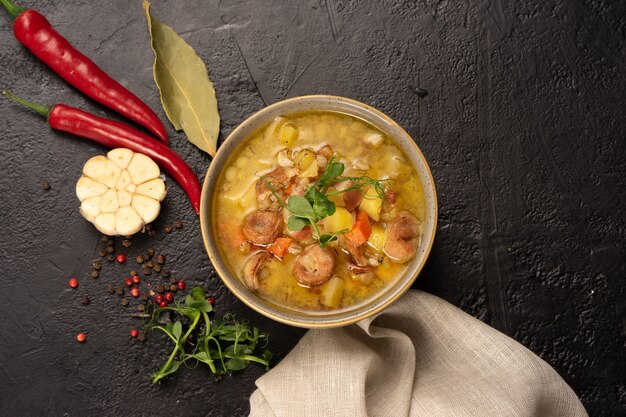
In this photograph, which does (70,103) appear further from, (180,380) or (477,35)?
(477,35)

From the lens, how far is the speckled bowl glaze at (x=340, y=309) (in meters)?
2.85

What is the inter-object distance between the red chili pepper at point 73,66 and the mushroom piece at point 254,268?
0.96 meters

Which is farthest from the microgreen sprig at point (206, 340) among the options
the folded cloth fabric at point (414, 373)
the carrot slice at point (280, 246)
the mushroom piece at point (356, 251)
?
the mushroom piece at point (356, 251)

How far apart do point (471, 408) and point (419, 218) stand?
99cm

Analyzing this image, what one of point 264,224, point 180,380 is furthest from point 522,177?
point 180,380

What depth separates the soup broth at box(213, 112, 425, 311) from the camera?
114 inches

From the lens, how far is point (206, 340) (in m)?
3.23

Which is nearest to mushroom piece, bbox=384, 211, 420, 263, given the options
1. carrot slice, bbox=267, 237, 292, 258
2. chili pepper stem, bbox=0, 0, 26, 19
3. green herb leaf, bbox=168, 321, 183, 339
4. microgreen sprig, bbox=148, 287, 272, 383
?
carrot slice, bbox=267, 237, 292, 258

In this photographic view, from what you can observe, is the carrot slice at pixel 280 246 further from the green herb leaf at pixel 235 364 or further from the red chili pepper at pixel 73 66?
the red chili pepper at pixel 73 66

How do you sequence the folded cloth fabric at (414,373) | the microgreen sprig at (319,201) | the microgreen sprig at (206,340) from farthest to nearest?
the microgreen sprig at (206,340), the folded cloth fabric at (414,373), the microgreen sprig at (319,201)

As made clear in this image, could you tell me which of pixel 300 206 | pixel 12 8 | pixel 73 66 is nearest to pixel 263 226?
pixel 300 206

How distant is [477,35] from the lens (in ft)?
11.8

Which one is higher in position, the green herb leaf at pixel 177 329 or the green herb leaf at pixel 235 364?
the green herb leaf at pixel 177 329

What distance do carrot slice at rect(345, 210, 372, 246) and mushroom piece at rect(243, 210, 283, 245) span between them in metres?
0.34
